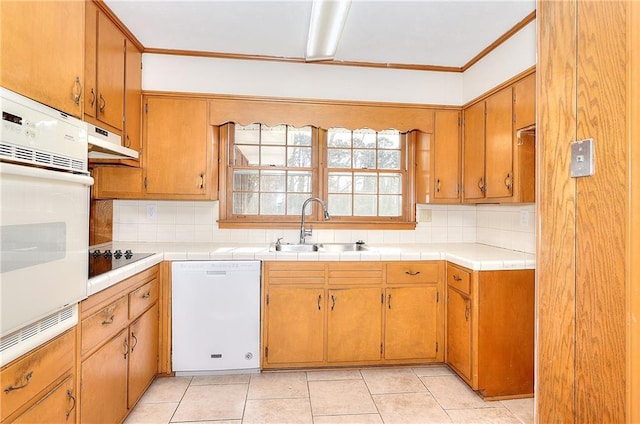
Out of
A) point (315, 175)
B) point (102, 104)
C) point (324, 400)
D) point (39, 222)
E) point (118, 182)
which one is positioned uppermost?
point (102, 104)

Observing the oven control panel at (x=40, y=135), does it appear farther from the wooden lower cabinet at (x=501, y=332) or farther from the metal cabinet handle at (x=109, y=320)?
the wooden lower cabinet at (x=501, y=332)

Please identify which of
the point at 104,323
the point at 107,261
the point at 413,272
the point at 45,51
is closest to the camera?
the point at 45,51

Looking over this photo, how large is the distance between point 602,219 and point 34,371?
171 cm

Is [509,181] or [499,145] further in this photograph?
[499,145]

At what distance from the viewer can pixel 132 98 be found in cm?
260

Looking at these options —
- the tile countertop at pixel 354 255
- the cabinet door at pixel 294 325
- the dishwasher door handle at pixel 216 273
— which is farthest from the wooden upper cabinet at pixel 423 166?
the dishwasher door handle at pixel 216 273

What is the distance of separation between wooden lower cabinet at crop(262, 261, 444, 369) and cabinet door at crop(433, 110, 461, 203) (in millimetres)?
717

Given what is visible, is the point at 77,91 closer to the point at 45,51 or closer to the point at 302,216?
the point at 45,51

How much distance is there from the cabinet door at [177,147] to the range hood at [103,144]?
1.57 ft

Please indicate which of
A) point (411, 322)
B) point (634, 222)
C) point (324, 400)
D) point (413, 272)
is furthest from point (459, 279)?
point (634, 222)

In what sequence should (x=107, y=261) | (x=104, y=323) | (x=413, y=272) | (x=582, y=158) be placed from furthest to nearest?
(x=413, y=272), (x=107, y=261), (x=104, y=323), (x=582, y=158)

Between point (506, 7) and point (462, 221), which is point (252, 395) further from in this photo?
point (506, 7)

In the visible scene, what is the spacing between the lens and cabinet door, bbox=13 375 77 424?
1146 mm

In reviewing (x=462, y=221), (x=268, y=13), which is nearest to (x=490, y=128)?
(x=462, y=221)
